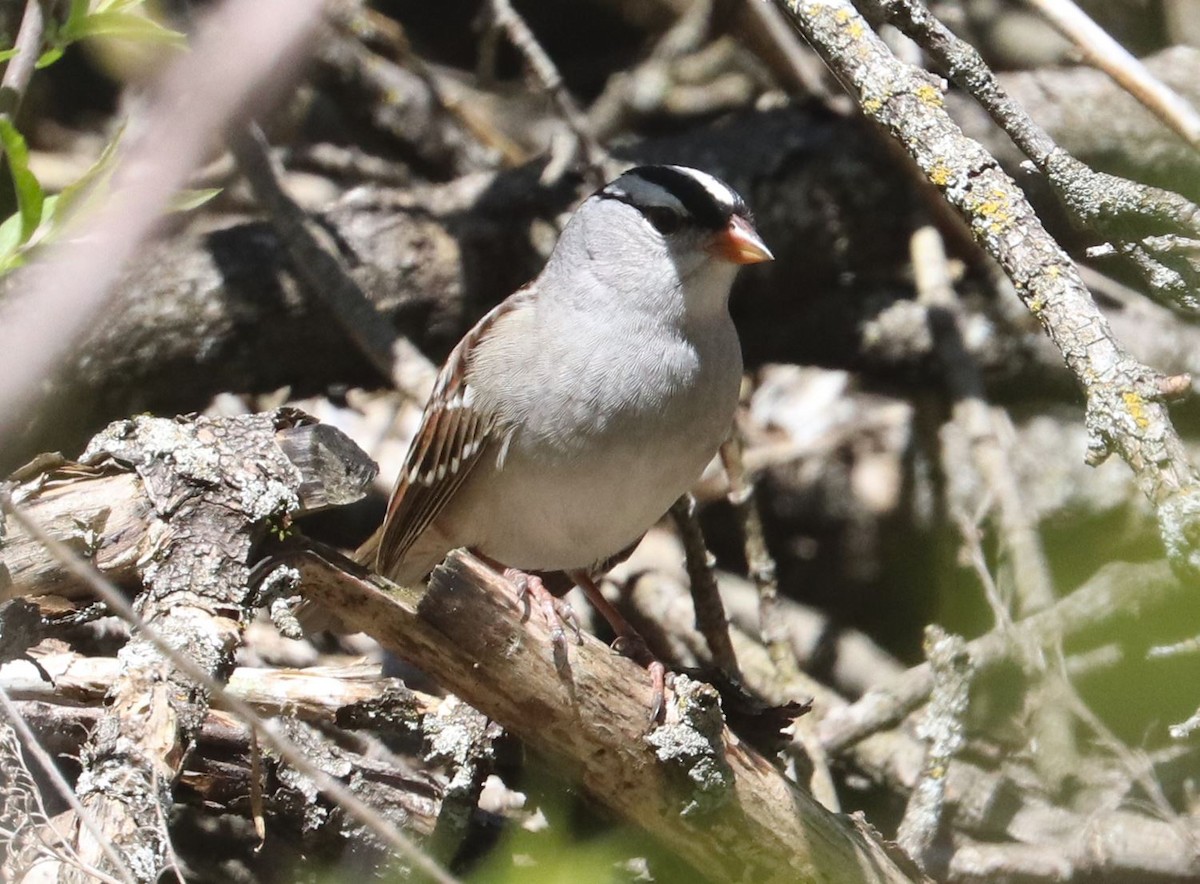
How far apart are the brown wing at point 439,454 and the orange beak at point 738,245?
51 cm

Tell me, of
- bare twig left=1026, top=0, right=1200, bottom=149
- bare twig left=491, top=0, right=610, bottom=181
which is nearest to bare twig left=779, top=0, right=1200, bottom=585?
bare twig left=1026, top=0, right=1200, bottom=149

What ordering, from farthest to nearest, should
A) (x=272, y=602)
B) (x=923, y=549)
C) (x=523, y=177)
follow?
(x=523, y=177) → (x=923, y=549) → (x=272, y=602)

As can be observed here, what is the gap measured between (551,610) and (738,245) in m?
1.05

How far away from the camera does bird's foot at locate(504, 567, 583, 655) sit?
239 cm

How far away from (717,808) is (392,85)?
3.26 m

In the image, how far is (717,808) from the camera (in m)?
2.45

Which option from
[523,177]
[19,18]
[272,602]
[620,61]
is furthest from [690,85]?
[272,602]

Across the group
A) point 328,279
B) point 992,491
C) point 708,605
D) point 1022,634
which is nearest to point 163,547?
point 708,605

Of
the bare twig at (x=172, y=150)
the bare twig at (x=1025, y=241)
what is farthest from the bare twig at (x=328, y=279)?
the bare twig at (x=172, y=150)

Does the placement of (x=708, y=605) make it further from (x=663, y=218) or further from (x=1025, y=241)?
(x=1025, y=241)

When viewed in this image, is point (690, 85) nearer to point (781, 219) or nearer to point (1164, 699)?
point (781, 219)

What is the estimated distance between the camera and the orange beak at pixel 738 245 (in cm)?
310

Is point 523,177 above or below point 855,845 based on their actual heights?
above

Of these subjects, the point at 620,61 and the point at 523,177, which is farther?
the point at 620,61
